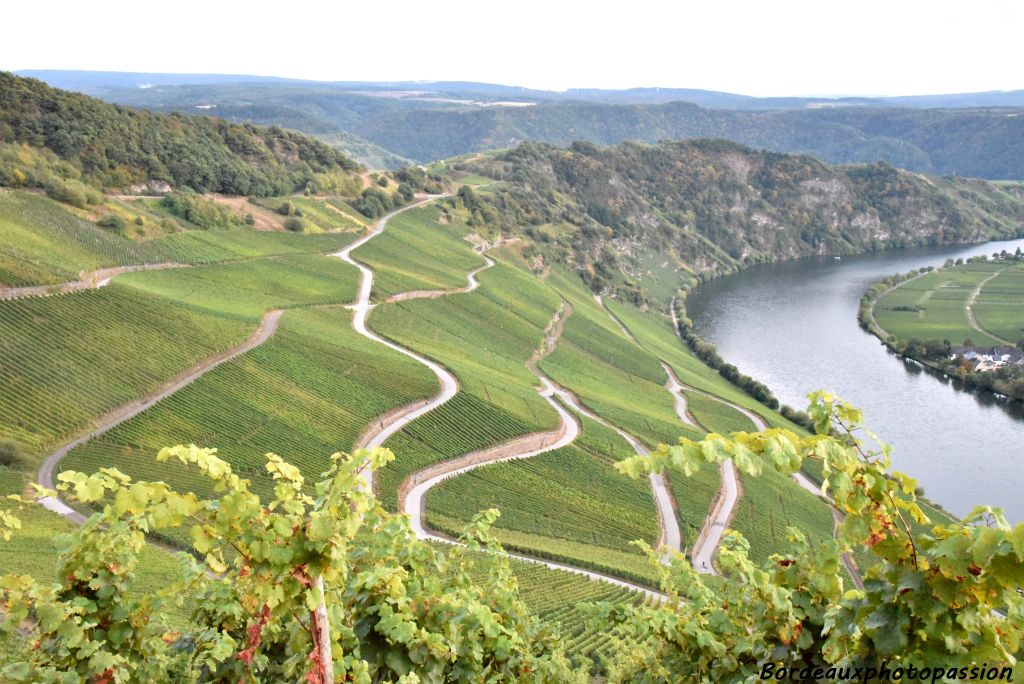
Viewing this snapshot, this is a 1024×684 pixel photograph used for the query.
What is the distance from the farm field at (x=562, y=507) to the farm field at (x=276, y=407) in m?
8.30

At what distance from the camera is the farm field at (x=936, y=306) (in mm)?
116750

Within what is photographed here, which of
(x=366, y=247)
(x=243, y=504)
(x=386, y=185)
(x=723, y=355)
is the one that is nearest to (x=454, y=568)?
(x=243, y=504)

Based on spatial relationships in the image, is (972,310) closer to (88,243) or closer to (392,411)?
(392,411)

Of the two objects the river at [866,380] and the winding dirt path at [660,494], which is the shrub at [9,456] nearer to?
the winding dirt path at [660,494]

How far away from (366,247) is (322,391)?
44.3 m

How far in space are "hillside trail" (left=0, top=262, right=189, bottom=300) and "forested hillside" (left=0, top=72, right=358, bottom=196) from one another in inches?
675

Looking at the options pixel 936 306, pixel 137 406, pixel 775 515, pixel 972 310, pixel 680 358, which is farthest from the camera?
pixel 936 306

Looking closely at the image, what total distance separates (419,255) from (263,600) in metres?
90.9

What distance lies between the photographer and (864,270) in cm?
17712

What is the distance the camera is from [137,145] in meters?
87.4

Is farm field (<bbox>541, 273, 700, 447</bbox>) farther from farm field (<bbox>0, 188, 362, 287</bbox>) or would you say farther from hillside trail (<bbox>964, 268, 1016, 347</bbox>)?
hillside trail (<bbox>964, 268, 1016, 347</bbox>)

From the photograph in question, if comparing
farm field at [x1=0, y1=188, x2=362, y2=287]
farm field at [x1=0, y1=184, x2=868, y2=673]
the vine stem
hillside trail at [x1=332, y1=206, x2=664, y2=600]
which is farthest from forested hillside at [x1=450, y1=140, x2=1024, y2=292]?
the vine stem

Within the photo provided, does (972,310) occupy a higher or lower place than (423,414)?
lower

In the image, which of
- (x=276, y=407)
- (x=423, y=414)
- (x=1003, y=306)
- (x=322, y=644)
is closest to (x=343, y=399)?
(x=276, y=407)
